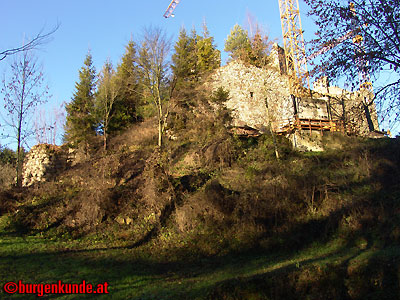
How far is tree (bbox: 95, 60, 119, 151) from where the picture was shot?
2659cm

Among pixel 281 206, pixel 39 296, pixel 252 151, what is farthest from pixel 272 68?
pixel 39 296

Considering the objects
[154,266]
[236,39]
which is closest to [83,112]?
[154,266]

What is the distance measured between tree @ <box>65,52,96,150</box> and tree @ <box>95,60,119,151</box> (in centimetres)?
73

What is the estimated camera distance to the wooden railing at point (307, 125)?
2292 centimetres

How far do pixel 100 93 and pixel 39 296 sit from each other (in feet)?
70.5

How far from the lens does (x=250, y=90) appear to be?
3000cm

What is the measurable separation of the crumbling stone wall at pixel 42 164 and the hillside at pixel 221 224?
355 cm

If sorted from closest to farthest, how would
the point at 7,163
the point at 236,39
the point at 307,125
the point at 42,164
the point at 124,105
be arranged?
the point at 307,125 < the point at 42,164 < the point at 124,105 < the point at 7,163 < the point at 236,39

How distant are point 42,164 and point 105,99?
7.10 metres

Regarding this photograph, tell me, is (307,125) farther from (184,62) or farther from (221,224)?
(221,224)

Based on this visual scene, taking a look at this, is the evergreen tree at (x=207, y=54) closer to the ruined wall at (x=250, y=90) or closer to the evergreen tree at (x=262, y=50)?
the ruined wall at (x=250, y=90)

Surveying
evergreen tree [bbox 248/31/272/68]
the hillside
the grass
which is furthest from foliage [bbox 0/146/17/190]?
evergreen tree [bbox 248/31/272/68]

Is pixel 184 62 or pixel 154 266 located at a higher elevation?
pixel 184 62

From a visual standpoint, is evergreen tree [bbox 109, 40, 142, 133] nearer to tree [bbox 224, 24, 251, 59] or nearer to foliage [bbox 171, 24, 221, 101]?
foliage [bbox 171, 24, 221, 101]
